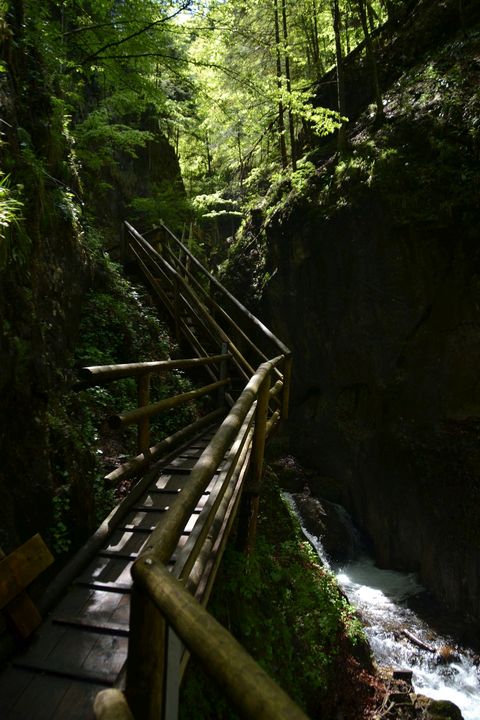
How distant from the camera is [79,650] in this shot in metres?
2.50

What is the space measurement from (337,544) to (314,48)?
15.6 metres

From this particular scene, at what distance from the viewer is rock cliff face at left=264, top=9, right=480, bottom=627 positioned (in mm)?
7926

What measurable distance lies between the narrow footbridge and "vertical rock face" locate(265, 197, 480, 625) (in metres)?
3.95

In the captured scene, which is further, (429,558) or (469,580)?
(429,558)

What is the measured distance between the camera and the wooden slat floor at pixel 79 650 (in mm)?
2170

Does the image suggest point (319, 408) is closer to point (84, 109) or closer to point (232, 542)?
point (232, 542)

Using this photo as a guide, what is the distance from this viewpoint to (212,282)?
9.59 metres

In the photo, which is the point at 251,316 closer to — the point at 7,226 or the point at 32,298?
the point at 32,298

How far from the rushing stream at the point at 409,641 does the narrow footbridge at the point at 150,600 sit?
4499mm

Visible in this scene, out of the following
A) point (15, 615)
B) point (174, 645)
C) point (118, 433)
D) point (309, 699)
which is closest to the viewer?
point (174, 645)

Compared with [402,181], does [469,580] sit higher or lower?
lower

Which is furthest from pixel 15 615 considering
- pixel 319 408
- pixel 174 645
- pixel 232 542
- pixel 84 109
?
pixel 84 109

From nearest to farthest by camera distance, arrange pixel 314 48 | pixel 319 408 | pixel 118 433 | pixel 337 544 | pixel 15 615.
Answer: pixel 15 615, pixel 118 433, pixel 337 544, pixel 319 408, pixel 314 48

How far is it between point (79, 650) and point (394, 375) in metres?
7.87
